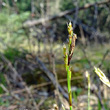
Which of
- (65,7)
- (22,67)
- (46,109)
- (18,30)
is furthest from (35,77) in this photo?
(65,7)

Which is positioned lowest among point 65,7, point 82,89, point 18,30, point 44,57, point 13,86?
point 82,89

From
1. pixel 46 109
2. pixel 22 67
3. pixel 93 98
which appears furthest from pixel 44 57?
pixel 46 109

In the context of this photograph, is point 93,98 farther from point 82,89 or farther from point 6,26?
point 6,26

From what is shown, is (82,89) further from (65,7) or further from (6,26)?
(65,7)

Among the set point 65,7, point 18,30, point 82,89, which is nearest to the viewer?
point 82,89

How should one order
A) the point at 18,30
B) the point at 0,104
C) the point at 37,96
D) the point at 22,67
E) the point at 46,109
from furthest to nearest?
the point at 18,30
the point at 22,67
the point at 37,96
the point at 0,104
the point at 46,109

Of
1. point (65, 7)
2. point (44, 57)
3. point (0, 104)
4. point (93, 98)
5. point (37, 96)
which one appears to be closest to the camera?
point (0, 104)

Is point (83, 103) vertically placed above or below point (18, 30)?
below

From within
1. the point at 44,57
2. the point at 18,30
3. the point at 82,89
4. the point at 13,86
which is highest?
the point at 18,30

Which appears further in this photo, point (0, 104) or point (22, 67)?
point (22, 67)
